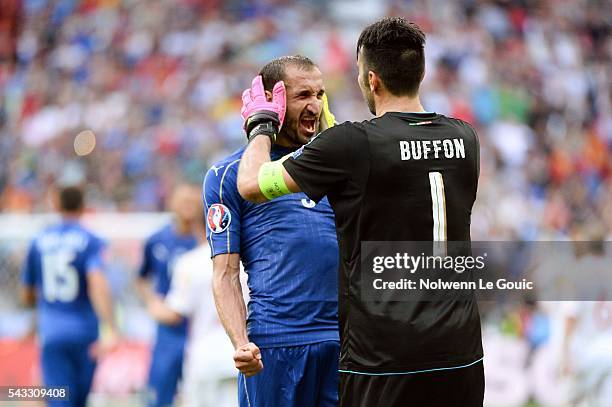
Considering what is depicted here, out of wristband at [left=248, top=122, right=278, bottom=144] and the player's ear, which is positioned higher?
the player's ear

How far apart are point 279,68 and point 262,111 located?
1.44 feet

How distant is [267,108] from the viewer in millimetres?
4723

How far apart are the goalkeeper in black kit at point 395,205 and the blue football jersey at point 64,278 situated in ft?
18.0

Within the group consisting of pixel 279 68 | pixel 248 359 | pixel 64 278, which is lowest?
pixel 248 359

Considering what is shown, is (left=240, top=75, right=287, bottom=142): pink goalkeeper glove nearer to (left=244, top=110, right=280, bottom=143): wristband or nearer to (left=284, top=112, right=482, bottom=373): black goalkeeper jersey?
(left=244, top=110, right=280, bottom=143): wristband

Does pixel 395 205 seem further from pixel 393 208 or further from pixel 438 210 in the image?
pixel 438 210

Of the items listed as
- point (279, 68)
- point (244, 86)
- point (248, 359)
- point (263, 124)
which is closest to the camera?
point (248, 359)

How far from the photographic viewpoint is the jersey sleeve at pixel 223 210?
4.93 meters

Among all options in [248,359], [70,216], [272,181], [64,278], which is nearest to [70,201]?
[70,216]

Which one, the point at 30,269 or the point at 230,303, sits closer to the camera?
the point at 230,303

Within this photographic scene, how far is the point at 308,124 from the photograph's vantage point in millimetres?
5102

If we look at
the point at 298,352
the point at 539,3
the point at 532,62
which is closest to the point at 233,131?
the point at 532,62

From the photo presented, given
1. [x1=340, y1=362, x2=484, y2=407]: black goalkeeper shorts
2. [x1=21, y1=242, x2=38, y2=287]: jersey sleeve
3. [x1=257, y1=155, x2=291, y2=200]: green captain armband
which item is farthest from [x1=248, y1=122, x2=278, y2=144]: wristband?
[x1=21, y1=242, x2=38, y2=287]: jersey sleeve

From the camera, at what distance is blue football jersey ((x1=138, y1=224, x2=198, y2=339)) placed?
401 inches
